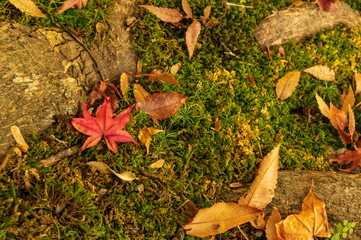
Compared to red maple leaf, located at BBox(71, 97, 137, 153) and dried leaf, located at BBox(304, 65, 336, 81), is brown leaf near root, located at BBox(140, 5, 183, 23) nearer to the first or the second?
red maple leaf, located at BBox(71, 97, 137, 153)

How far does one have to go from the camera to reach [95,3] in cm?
230

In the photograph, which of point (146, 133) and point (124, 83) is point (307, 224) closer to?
point (146, 133)

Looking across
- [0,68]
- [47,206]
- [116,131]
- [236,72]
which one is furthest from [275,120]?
[0,68]

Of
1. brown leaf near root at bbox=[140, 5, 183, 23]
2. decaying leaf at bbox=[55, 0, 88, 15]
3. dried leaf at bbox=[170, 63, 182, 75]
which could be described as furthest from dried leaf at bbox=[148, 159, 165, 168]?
decaying leaf at bbox=[55, 0, 88, 15]

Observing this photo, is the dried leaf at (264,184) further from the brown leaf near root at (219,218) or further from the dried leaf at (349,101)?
the dried leaf at (349,101)

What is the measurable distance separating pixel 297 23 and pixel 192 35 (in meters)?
1.13

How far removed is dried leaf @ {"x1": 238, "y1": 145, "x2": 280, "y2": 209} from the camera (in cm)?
208

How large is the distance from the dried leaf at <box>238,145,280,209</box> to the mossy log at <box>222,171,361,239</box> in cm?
8

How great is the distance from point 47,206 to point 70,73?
3.09 ft

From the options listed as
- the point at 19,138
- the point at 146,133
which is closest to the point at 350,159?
the point at 146,133

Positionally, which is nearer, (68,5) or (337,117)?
(68,5)

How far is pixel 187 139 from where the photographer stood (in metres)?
2.30

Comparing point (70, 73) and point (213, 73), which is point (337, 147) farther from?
point (70, 73)

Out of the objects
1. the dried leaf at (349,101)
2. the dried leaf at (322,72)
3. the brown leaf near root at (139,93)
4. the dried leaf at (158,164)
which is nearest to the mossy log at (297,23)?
the dried leaf at (322,72)
